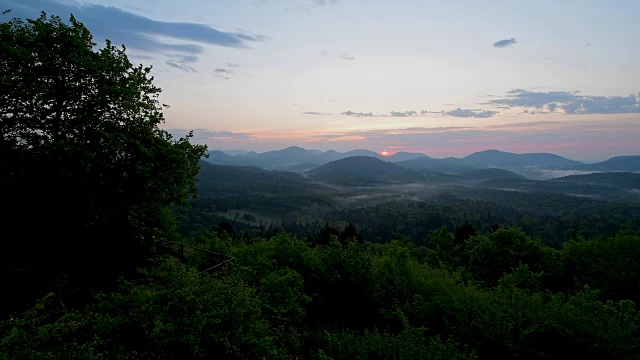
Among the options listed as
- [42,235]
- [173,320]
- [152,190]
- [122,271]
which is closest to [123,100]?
[152,190]

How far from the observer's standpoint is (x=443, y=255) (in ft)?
181

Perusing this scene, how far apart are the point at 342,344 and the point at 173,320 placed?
8226 millimetres

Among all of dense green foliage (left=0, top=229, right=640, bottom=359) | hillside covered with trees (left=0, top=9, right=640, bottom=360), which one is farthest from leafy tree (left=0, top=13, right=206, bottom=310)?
dense green foliage (left=0, top=229, right=640, bottom=359)

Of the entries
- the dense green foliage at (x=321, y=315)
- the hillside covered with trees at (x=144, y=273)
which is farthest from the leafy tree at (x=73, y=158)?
the dense green foliage at (x=321, y=315)

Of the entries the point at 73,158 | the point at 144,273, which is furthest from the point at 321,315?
the point at 73,158

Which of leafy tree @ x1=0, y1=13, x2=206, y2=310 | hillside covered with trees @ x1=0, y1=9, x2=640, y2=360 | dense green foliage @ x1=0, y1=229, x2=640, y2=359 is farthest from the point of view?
leafy tree @ x1=0, y1=13, x2=206, y2=310

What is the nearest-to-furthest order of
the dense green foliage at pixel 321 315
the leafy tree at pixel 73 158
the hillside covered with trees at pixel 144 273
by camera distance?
the dense green foliage at pixel 321 315
the hillside covered with trees at pixel 144 273
the leafy tree at pixel 73 158

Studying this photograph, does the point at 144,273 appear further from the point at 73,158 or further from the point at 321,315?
the point at 321,315

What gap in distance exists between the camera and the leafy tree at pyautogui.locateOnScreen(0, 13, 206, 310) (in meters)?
19.0

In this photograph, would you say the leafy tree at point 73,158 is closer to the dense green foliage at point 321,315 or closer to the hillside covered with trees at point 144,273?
the hillside covered with trees at point 144,273

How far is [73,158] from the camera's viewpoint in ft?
63.4

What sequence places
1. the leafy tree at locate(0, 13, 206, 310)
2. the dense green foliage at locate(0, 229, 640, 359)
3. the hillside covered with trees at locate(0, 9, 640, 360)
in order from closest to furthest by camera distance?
the dense green foliage at locate(0, 229, 640, 359) → the hillside covered with trees at locate(0, 9, 640, 360) → the leafy tree at locate(0, 13, 206, 310)

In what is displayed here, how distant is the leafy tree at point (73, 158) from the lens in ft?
62.2

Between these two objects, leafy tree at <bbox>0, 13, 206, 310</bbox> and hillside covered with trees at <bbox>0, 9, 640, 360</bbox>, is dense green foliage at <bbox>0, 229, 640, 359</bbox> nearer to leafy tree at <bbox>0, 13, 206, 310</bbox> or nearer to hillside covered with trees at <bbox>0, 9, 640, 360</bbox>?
hillside covered with trees at <bbox>0, 9, 640, 360</bbox>
